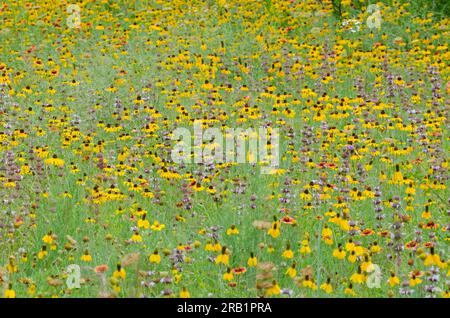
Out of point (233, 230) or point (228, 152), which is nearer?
point (233, 230)

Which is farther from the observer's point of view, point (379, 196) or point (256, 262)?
point (379, 196)

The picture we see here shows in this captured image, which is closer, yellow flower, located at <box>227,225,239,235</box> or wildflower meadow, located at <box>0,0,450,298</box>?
wildflower meadow, located at <box>0,0,450,298</box>

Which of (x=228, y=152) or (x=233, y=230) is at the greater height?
(x=228, y=152)

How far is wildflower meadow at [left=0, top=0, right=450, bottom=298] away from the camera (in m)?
4.38

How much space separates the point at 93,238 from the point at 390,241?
1857 millimetres

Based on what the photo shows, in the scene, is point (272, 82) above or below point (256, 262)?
above

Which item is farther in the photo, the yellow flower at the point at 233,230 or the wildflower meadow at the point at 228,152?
the yellow flower at the point at 233,230

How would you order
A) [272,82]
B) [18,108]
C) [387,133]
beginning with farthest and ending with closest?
[272,82] → [18,108] → [387,133]

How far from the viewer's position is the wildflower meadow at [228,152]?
438 centimetres

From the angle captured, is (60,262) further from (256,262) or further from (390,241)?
(390,241)

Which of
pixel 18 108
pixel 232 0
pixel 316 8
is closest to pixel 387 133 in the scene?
pixel 18 108

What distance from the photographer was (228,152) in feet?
20.5

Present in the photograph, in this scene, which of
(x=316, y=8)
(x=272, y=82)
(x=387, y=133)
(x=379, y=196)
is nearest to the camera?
(x=379, y=196)

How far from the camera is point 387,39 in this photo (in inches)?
378
